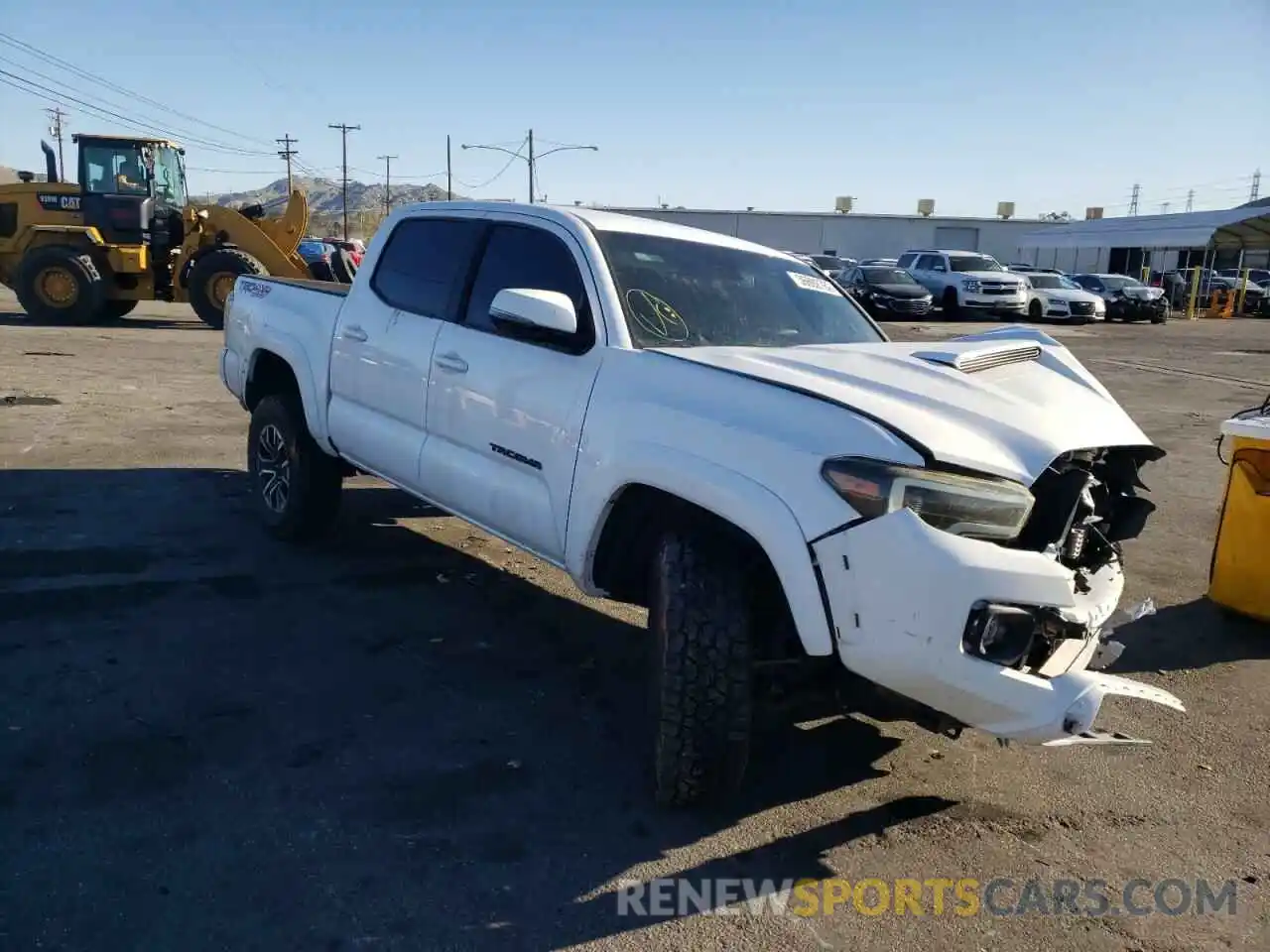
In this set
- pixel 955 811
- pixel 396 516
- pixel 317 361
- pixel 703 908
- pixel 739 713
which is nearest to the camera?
pixel 703 908

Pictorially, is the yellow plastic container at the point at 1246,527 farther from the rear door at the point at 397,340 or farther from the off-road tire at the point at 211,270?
the off-road tire at the point at 211,270

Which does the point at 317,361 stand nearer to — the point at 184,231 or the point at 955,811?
the point at 955,811

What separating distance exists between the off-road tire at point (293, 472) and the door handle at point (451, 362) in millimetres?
1535

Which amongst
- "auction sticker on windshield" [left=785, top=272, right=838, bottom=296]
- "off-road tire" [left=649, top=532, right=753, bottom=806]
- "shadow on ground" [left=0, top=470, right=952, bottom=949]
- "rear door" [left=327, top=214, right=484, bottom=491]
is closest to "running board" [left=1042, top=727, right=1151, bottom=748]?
"shadow on ground" [left=0, top=470, right=952, bottom=949]

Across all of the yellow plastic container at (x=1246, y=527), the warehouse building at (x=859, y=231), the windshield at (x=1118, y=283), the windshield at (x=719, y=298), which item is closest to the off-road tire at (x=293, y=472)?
the windshield at (x=719, y=298)

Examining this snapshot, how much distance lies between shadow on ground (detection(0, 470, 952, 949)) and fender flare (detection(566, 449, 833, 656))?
30.5 inches

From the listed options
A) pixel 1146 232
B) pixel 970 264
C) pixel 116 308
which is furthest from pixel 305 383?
pixel 1146 232

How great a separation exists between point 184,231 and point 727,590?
1754 cm

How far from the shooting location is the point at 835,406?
9.77 ft

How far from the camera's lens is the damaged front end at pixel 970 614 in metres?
2.69

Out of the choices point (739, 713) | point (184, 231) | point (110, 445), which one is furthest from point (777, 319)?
point (184, 231)

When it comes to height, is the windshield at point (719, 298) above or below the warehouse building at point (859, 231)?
below

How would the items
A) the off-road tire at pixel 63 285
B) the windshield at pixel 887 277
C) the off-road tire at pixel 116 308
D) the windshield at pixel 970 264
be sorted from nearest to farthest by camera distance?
1. the off-road tire at pixel 63 285
2. the off-road tire at pixel 116 308
3. the windshield at pixel 887 277
4. the windshield at pixel 970 264

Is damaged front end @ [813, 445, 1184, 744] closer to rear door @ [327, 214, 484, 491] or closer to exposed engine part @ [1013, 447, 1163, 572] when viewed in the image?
exposed engine part @ [1013, 447, 1163, 572]
